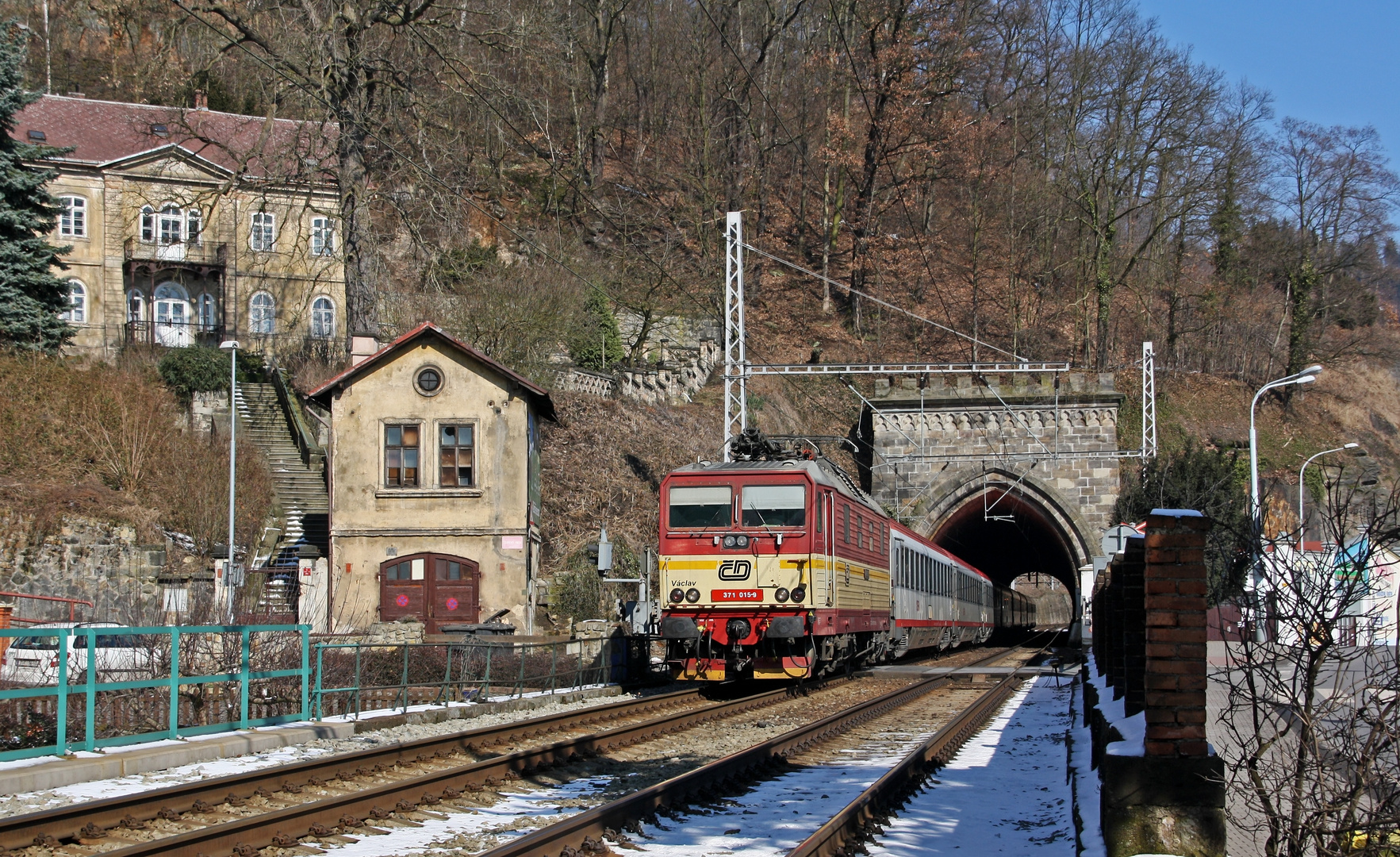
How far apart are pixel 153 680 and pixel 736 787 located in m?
5.18

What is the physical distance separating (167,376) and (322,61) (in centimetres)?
1478

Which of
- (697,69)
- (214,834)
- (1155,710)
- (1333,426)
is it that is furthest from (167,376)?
(1333,426)

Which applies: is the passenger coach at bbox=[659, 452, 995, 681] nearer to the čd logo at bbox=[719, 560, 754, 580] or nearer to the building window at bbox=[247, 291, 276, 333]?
the čd logo at bbox=[719, 560, 754, 580]

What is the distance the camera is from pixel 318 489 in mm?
34156

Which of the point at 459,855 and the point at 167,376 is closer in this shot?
the point at 459,855

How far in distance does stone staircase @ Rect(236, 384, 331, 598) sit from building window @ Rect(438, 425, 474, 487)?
10.1 feet

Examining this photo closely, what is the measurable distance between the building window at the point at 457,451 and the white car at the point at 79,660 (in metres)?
11.9

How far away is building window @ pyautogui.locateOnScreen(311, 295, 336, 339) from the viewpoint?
1760 inches

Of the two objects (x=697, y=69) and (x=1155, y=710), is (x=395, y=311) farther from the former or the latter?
(x=1155, y=710)

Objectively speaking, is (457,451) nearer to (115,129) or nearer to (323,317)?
(323,317)

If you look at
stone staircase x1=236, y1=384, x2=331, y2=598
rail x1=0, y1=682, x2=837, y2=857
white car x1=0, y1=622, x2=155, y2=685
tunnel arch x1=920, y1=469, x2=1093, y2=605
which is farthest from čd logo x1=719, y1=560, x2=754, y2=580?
tunnel arch x1=920, y1=469, x2=1093, y2=605

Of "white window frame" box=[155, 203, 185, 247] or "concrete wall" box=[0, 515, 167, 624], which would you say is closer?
"concrete wall" box=[0, 515, 167, 624]

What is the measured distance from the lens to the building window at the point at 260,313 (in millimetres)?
43688

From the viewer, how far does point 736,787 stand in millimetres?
10539
